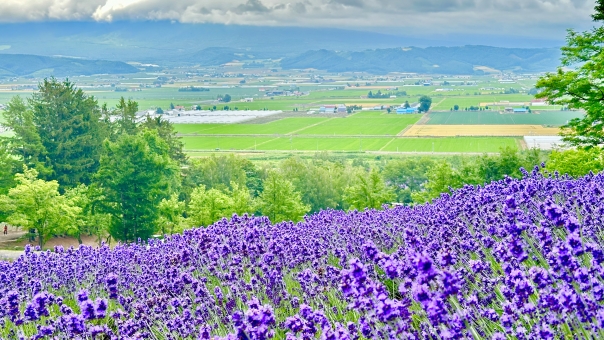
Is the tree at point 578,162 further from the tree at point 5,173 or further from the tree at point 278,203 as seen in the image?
the tree at point 5,173

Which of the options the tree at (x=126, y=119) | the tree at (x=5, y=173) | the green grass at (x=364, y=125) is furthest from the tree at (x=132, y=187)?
the green grass at (x=364, y=125)

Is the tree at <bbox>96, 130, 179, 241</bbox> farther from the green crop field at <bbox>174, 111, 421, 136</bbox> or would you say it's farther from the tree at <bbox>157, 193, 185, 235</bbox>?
the green crop field at <bbox>174, 111, 421, 136</bbox>

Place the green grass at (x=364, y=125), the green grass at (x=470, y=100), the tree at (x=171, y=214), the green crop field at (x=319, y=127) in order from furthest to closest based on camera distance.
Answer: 1. the green grass at (x=470, y=100)
2. the green crop field at (x=319, y=127)
3. the green grass at (x=364, y=125)
4. the tree at (x=171, y=214)

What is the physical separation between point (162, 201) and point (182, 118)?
11475 centimetres

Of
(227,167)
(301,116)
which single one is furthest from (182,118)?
(227,167)

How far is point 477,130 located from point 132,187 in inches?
3493

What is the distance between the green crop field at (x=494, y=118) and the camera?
111069mm

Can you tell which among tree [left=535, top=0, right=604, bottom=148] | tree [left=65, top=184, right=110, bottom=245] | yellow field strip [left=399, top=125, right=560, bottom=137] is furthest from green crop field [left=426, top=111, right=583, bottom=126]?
tree [left=65, top=184, right=110, bottom=245]

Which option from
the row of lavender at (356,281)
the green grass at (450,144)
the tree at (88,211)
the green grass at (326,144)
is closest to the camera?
the row of lavender at (356,281)

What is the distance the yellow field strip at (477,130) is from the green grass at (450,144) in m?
4.28

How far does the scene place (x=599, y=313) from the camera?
2967 millimetres

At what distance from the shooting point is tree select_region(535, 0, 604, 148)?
66.2 ft

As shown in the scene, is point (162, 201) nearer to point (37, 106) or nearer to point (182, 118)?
point (37, 106)

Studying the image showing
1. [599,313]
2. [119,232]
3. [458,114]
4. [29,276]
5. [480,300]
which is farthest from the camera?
[458,114]
